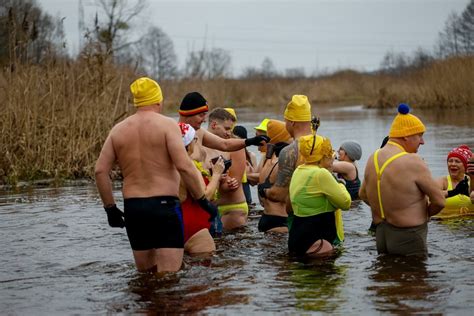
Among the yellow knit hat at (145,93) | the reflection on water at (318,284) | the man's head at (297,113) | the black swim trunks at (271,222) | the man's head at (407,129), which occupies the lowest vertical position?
the reflection on water at (318,284)

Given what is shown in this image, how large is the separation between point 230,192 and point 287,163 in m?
1.55

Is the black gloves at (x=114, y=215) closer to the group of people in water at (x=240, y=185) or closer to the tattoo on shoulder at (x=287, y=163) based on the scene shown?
the group of people in water at (x=240, y=185)

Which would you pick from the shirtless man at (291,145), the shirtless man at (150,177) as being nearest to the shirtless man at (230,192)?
the shirtless man at (291,145)

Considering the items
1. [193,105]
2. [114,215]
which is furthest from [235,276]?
[193,105]

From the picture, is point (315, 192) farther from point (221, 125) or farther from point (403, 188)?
point (221, 125)

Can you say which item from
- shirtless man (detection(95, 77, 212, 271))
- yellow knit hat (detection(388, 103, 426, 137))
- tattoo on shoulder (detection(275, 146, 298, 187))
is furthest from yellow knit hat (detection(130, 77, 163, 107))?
yellow knit hat (detection(388, 103, 426, 137))

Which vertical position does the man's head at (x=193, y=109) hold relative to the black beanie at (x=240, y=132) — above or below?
above

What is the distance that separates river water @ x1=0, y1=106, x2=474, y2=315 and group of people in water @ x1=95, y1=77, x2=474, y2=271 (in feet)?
0.78

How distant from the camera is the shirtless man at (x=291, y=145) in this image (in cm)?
888

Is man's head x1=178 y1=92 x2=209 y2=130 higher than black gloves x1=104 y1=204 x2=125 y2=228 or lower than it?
higher

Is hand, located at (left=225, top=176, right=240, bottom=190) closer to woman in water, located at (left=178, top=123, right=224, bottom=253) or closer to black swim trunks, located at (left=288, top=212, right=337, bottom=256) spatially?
woman in water, located at (left=178, top=123, right=224, bottom=253)

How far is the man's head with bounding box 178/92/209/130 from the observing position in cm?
915

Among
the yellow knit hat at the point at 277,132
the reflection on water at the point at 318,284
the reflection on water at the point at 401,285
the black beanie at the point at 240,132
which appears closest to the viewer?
the reflection on water at the point at 401,285

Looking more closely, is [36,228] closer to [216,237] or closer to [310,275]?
[216,237]
